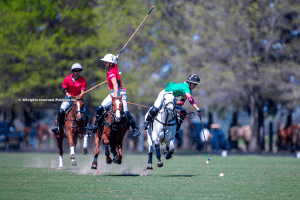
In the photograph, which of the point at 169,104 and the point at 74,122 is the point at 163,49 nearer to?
the point at 74,122

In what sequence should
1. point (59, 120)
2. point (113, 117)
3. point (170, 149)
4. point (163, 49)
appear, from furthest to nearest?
1. point (163, 49)
2. point (59, 120)
3. point (170, 149)
4. point (113, 117)

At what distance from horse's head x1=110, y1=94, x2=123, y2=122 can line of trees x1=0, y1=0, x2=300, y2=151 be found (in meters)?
23.4

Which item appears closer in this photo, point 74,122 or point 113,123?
point 113,123

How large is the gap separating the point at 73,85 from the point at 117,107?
3.48 meters

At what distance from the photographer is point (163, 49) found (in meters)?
43.5

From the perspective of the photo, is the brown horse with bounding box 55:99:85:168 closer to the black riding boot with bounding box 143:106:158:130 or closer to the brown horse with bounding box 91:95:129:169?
the brown horse with bounding box 91:95:129:169

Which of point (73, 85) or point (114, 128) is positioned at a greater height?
point (73, 85)

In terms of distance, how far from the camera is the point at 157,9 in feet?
145

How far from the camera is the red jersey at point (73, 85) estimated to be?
17797 mm

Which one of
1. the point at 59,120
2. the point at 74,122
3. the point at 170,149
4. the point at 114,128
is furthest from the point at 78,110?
the point at 170,149

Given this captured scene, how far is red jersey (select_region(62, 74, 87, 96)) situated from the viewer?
17797 mm

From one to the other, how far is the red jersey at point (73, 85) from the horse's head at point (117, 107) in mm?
3173

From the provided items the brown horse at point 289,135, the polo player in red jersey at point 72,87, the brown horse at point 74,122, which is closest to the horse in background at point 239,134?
the brown horse at point 289,135

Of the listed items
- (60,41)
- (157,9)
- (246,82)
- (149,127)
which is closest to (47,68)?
(60,41)
